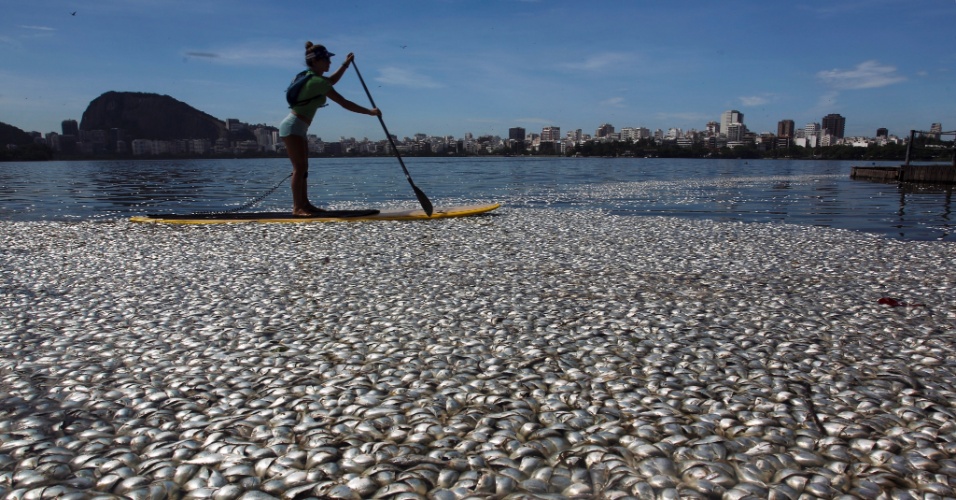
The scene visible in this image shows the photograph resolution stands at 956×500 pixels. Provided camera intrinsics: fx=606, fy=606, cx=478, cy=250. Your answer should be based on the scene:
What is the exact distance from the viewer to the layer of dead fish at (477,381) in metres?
3.02

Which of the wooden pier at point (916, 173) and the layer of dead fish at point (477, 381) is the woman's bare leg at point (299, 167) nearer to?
the layer of dead fish at point (477, 381)

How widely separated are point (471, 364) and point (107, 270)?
6.56 meters

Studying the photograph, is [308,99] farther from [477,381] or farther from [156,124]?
[156,124]

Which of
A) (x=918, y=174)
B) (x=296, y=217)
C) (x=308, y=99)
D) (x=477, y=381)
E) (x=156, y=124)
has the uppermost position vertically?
(x=156, y=124)

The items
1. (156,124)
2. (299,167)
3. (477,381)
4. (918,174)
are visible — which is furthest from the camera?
(156,124)

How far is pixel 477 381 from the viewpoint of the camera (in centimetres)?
426

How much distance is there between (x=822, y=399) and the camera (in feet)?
13.0

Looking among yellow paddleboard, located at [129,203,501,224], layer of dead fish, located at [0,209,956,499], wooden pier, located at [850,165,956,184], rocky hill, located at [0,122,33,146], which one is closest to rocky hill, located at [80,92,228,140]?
rocky hill, located at [0,122,33,146]

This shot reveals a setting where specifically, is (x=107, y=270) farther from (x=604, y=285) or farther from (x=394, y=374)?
(x=604, y=285)

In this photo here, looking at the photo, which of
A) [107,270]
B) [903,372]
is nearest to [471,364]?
[903,372]

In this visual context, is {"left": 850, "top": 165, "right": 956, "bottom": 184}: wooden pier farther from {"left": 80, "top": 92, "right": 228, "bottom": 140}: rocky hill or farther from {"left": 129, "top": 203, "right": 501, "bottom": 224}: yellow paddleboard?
{"left": 80, "top": 92, "right": 228, "bottom": 140}: rocky hill

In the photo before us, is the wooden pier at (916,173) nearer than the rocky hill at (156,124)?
Yes

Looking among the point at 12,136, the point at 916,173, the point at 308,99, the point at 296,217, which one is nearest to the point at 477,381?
the point at 308,99

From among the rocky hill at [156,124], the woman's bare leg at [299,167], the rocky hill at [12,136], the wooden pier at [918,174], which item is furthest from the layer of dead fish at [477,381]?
the rocky hill at [156,124]
